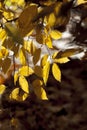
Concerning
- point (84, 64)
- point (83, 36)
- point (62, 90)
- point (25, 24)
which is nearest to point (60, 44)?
point (84, 64)

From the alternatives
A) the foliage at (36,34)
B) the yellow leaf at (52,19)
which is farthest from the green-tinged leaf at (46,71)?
the yellow leaf at (52,19)

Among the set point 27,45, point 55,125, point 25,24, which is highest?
point 25,24

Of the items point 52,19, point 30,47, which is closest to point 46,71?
point 30,47

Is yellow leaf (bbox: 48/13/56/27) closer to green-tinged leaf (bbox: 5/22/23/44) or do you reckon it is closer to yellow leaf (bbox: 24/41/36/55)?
green-tinged leaf (bbox: 5/22/23/44)

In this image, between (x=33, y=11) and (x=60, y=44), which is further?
(x=60, y=44)

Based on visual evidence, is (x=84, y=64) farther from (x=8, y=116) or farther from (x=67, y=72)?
(x=8, y=116)

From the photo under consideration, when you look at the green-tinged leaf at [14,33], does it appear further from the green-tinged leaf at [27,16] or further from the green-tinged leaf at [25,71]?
the green-tinged leaf at [25,71]

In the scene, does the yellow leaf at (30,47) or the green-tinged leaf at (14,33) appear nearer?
the green-tinged leaf at (14,33)

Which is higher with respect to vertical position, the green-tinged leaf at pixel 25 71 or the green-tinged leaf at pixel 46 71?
the green-tinged leaf at pixel 46 71

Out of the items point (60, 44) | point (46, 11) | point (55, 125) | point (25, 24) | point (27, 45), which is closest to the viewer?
point (46, 11)

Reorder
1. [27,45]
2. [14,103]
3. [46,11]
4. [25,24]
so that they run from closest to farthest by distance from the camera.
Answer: [46,11], [25,24], [27,45], [14,103]

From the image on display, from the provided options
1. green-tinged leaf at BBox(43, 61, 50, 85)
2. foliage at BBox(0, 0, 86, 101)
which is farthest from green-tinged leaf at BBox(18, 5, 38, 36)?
green-tinged leaf at BBox(43, 61, 50, 85)
